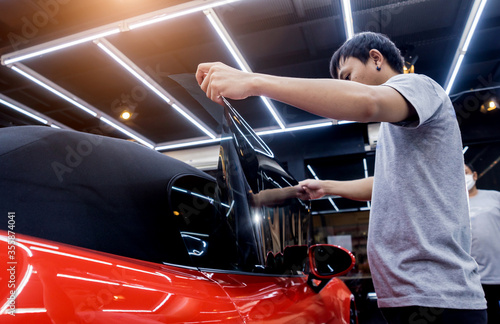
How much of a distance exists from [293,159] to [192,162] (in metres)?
1.91

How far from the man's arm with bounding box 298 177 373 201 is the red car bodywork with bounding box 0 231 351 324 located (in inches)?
31.4

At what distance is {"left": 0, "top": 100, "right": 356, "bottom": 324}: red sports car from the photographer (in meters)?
0.51

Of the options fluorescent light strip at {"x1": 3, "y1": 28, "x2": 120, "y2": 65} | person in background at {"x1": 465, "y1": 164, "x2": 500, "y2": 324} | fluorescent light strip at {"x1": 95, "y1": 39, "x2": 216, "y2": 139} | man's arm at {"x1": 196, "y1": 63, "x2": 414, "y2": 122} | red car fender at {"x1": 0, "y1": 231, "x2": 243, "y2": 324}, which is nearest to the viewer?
red car fender at {"x1": 0, "y1": 231, "x2": 243, "y2": 324}

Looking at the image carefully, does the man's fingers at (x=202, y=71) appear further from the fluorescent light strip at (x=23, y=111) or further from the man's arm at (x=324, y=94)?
the fluorescent light strip at (x=23, y=111)

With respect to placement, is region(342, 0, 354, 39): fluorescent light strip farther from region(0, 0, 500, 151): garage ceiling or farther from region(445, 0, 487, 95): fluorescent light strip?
region(445, 0, 487, 95): fluorescent light strip

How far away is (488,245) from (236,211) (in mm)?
2886

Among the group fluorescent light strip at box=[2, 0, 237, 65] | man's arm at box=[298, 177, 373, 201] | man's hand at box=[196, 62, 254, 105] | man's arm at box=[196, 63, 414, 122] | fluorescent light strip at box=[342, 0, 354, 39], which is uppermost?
fluorescent light strip at box=[2, 0, 237, 65]

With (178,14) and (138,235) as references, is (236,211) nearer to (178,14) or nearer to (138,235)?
(138,235)

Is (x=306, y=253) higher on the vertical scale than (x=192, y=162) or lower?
lower

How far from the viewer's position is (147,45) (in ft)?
13.5

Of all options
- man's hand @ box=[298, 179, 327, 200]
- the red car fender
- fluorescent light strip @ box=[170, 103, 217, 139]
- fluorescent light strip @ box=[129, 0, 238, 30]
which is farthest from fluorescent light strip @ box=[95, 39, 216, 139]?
the red car fender

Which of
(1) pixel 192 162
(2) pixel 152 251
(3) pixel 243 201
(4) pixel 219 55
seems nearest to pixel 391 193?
(3) pixel 243 201

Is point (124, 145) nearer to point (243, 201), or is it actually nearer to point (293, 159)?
point (243, 201)

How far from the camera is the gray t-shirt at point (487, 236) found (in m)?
2.86
